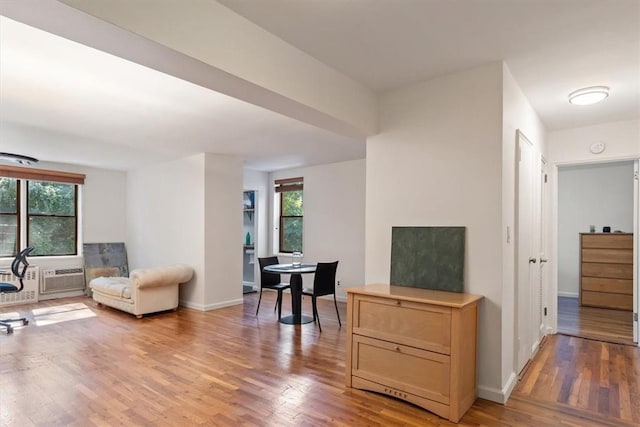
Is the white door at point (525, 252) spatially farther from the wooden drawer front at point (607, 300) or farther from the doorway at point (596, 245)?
the wooden drawer front at point (607, 300)

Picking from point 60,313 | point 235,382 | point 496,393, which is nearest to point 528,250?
point 496,393

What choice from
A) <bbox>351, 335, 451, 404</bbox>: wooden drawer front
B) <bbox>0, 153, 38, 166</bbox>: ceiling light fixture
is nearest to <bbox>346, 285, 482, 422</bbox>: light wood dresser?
<bbox>351, 335, 451, 404</bbox>: wooden drawer front

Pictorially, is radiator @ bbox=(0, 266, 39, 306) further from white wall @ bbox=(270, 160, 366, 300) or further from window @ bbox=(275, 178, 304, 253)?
white wall @ bbox=(270, 160, 366, 300)

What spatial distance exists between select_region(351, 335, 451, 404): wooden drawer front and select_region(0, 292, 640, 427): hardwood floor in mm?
143

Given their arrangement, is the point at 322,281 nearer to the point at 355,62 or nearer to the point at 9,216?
the point at 355,62

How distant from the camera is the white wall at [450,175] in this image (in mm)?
2699

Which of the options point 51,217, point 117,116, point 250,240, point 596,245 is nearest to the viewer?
point 117,116

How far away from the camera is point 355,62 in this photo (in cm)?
276

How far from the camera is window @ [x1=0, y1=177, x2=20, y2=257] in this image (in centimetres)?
620

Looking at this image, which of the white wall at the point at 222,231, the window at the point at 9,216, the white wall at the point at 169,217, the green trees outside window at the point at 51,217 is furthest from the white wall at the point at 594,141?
the window at the point at 9,216

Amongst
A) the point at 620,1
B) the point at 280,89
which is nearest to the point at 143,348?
the point at 280,89

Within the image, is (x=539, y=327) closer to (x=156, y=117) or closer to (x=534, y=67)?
(x=534, y=67)

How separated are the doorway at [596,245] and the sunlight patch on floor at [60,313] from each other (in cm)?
677

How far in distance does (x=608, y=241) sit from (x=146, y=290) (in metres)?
7.22
